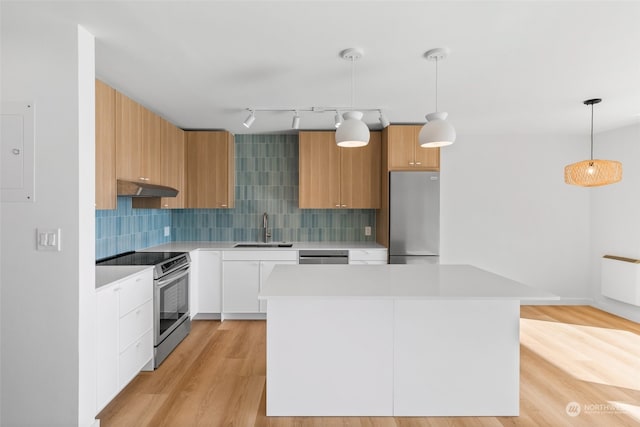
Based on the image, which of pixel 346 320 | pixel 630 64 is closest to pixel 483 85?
pixel 630 64

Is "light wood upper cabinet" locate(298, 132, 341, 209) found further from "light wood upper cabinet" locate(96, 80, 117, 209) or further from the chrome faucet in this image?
"light wood upper cabinet" locate(96, 80, 117, 209)

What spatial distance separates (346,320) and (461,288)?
737mm

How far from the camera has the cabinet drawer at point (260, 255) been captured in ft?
14.0

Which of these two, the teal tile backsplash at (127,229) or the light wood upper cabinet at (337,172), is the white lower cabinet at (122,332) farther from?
the light wood upper cabinet at (337,172)

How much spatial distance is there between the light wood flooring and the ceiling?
2.31 metres

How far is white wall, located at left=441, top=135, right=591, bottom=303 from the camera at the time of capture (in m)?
4.98

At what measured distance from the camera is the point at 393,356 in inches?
89.9

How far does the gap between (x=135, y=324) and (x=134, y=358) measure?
0.25 meters

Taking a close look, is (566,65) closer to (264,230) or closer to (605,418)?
(605,418)

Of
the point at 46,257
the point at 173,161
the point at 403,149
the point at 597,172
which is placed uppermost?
the point at 403,149

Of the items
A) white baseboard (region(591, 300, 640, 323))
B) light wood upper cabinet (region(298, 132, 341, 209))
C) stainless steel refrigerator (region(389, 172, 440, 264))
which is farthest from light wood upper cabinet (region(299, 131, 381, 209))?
white baseboard (region(591, 300, 640, 323))

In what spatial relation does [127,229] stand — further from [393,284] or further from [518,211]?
[518,211]

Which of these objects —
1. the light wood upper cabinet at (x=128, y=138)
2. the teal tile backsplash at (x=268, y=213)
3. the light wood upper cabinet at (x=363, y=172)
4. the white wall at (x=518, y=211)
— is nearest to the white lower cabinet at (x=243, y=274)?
the teal tile backsplash at (x=268, y=213)

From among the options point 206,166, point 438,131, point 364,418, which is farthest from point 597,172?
point 206,166
